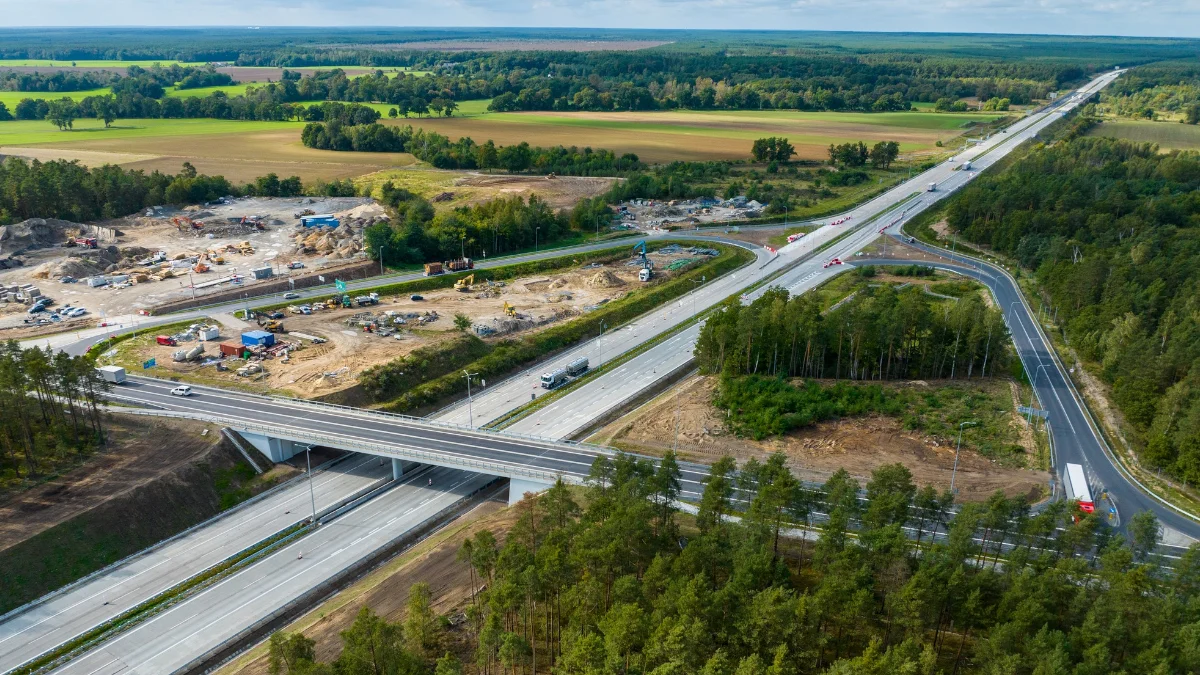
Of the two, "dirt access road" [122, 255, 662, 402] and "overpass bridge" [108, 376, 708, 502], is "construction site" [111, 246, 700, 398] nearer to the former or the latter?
"dirt access road" [122, 255, 662, 402]

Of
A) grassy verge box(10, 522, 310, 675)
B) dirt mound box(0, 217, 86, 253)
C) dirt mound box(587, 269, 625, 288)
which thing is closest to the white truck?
grassy verge box(10, 522, 310, 675)

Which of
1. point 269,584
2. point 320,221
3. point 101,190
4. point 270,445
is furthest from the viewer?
point 101,190

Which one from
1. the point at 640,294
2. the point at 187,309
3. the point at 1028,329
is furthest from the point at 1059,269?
the point at 187,309

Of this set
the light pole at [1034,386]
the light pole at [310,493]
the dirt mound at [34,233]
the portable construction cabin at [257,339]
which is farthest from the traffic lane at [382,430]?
the dirt mound at [34,233]

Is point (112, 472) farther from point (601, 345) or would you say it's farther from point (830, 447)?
point (830, 447)

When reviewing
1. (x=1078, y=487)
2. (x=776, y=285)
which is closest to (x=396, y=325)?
(x=776, y=285)

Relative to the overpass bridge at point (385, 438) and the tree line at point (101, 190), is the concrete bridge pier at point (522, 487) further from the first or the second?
the tree line at point (101, 190)
